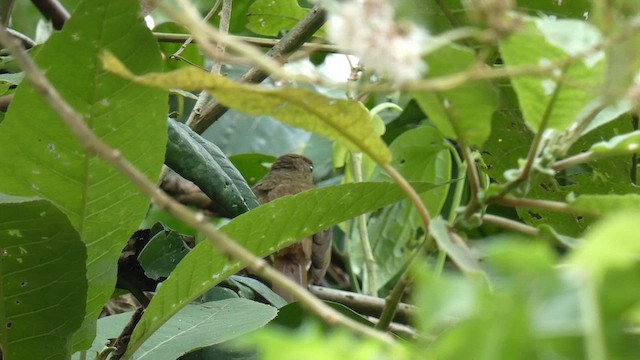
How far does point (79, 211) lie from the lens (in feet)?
3.14

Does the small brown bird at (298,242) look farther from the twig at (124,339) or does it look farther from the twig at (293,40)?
the twig at (124,339)

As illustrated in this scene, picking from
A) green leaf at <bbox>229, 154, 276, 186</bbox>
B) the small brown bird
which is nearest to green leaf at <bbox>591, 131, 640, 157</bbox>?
the small brown bird

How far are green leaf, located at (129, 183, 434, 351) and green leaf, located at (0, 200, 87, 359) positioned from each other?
93 mm

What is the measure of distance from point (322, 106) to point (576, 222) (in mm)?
494

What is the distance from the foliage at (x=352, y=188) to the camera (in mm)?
361

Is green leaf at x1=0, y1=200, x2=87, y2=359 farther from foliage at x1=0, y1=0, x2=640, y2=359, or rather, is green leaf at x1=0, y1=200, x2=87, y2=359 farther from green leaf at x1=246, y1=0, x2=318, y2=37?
green leaf at x1=246, y1=0, x2=318, y2=37

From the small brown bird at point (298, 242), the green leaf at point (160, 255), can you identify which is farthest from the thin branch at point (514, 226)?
the small brown bird at point (298, 242)

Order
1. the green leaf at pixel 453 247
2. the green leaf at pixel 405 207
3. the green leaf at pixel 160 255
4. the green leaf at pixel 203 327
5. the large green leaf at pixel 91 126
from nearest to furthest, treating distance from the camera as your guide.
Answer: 1. the green leaf at pixel 453 247
2. the large green leaf at pixel 91 126
3. the green leaf at pixel 203 327
4. the green leaf at pixel 160 255
5. the green leaf at pixel 405 207

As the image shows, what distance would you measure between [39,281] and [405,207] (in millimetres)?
1106

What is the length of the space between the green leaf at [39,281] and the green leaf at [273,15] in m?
0.93

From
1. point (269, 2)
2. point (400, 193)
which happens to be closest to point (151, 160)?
point (400, 193)

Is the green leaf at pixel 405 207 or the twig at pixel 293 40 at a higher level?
the twig at pixel 293 40

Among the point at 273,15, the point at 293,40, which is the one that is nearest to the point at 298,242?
the point at 273,15

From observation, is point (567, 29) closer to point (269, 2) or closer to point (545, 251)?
point (545, 251)
